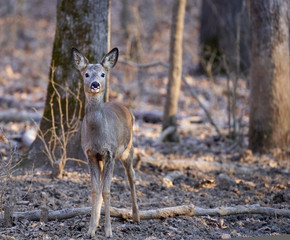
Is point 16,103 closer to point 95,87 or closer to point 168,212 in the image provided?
point 168,212

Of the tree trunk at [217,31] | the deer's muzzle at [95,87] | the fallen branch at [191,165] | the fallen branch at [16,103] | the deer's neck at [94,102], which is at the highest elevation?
the tree trunk at [217,31]

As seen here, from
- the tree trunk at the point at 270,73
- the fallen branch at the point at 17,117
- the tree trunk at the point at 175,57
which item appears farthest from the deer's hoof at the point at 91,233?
the fallen branch at the point at 17,117

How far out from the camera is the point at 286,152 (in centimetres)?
849

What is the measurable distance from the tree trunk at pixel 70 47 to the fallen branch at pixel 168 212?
5.75 feet

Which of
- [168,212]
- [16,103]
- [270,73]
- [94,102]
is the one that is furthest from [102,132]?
A: [16,103]

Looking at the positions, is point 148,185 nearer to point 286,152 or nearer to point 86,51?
point 86,51

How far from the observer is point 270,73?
8352 millimetres

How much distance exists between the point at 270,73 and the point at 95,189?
4333 mm

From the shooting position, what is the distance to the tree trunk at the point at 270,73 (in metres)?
8.30

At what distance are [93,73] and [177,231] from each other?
1.74 meters

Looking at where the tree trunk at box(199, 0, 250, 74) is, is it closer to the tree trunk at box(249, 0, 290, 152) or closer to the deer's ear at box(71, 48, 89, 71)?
the tree trunk at box(249, 0, 290, 152)

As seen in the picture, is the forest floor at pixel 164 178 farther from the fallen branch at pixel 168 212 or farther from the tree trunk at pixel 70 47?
the tree trunk at pixel 70 47

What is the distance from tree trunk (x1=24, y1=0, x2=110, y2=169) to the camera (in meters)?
6.97

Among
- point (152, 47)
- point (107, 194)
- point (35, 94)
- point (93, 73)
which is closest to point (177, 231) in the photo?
point (107, 194)
